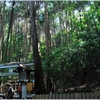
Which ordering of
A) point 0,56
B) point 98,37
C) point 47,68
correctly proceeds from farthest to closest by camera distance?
point 0,56 → point 47,68 → point 98,37

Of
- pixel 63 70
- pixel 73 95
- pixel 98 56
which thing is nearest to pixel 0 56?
pixel 63 70

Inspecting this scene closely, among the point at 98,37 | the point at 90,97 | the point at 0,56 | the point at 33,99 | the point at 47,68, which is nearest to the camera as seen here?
the point at 90,97

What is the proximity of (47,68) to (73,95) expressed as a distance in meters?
3.62

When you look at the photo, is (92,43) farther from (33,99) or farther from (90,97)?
(33,99)

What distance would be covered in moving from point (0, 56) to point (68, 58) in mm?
12728

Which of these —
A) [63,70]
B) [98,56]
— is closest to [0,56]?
[63,70]

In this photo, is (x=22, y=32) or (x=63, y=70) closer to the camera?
(x=63, y=70)

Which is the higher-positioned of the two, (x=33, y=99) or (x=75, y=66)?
(x=75, y=66)

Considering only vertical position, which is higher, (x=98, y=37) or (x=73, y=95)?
(x=98, y=37)

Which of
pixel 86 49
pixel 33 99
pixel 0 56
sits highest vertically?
pixel 0 56

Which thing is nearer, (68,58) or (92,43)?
(92,43)

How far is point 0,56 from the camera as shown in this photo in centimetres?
1975

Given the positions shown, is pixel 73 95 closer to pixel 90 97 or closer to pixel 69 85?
pixel 90 97

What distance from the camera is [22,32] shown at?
1161 inches
